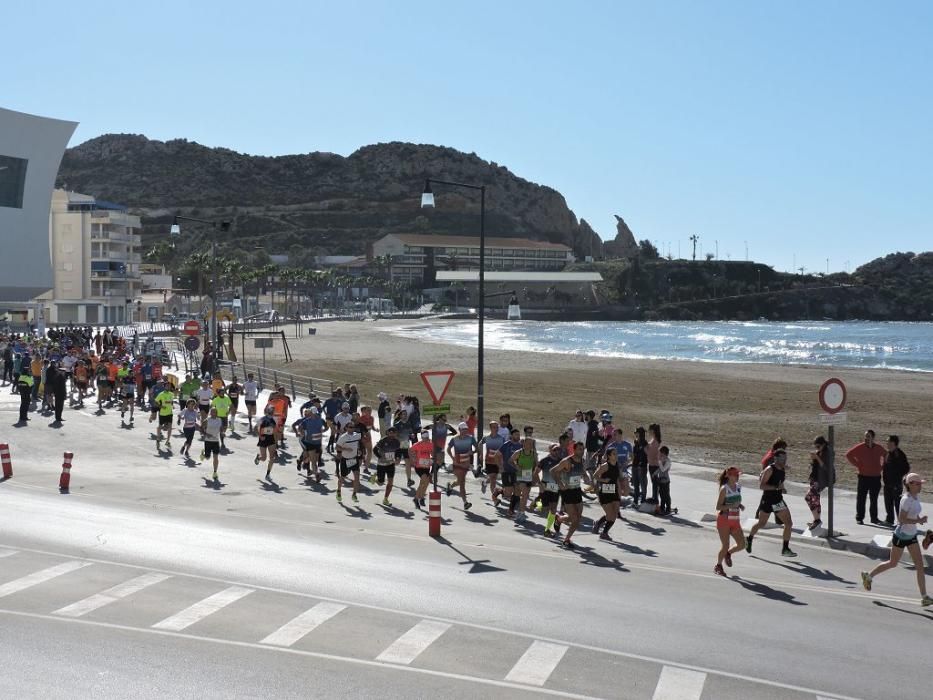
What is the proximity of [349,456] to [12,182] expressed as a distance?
73.9 meters

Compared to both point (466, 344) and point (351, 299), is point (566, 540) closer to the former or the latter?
point (466, 344)

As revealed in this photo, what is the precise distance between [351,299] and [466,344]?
106408mm

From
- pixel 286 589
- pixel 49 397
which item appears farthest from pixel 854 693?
pixel 49 397

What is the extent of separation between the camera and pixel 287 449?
2541 cm

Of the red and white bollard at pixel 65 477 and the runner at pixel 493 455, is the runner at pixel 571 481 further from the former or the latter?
the red and white bollard at pixel 65 477

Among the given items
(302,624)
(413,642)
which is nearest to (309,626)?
(302,624)

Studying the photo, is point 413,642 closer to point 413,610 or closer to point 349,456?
point 413,610

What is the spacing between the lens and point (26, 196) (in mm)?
85062

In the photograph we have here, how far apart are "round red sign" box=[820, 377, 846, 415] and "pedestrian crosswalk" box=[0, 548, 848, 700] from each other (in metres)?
7.30

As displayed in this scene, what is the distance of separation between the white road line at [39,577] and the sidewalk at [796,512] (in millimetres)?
9759

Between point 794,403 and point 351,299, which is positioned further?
point 351,299

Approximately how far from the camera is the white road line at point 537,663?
9422 mm

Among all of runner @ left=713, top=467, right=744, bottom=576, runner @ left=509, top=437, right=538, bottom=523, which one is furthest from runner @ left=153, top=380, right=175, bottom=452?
runner @ left=713, top=467, right=744, bottom=576

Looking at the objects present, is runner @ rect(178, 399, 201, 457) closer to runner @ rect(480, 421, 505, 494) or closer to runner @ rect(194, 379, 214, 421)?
runner @ rect(194, 379, 214, 421)
